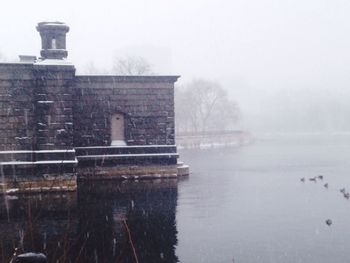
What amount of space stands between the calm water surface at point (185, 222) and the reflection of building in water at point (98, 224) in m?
0.02

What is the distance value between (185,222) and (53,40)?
12.1 metres

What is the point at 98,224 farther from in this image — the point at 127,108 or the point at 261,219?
the point at 127,108

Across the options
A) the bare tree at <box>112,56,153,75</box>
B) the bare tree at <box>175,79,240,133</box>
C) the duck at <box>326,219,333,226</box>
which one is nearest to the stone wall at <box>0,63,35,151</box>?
the duck at <box>326,219,333,226</box>

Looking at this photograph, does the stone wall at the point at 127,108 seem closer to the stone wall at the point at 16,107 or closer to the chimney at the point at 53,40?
the chimney at the point at 53,40

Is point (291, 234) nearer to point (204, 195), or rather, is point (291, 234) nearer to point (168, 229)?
point (168, 229)

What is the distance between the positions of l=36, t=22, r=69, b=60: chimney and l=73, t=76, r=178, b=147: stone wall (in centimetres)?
151

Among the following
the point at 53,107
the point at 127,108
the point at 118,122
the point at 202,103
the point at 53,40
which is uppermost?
the point at 202,103

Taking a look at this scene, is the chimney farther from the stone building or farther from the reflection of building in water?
the reflection of building in water

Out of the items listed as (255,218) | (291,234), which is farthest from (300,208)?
(291,234)

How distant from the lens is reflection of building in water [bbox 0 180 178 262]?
10375 mm

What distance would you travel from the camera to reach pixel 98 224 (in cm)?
1327

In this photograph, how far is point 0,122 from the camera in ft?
60.6

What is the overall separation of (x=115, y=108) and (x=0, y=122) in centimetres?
594

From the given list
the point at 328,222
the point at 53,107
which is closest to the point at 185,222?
the point at 328,222
